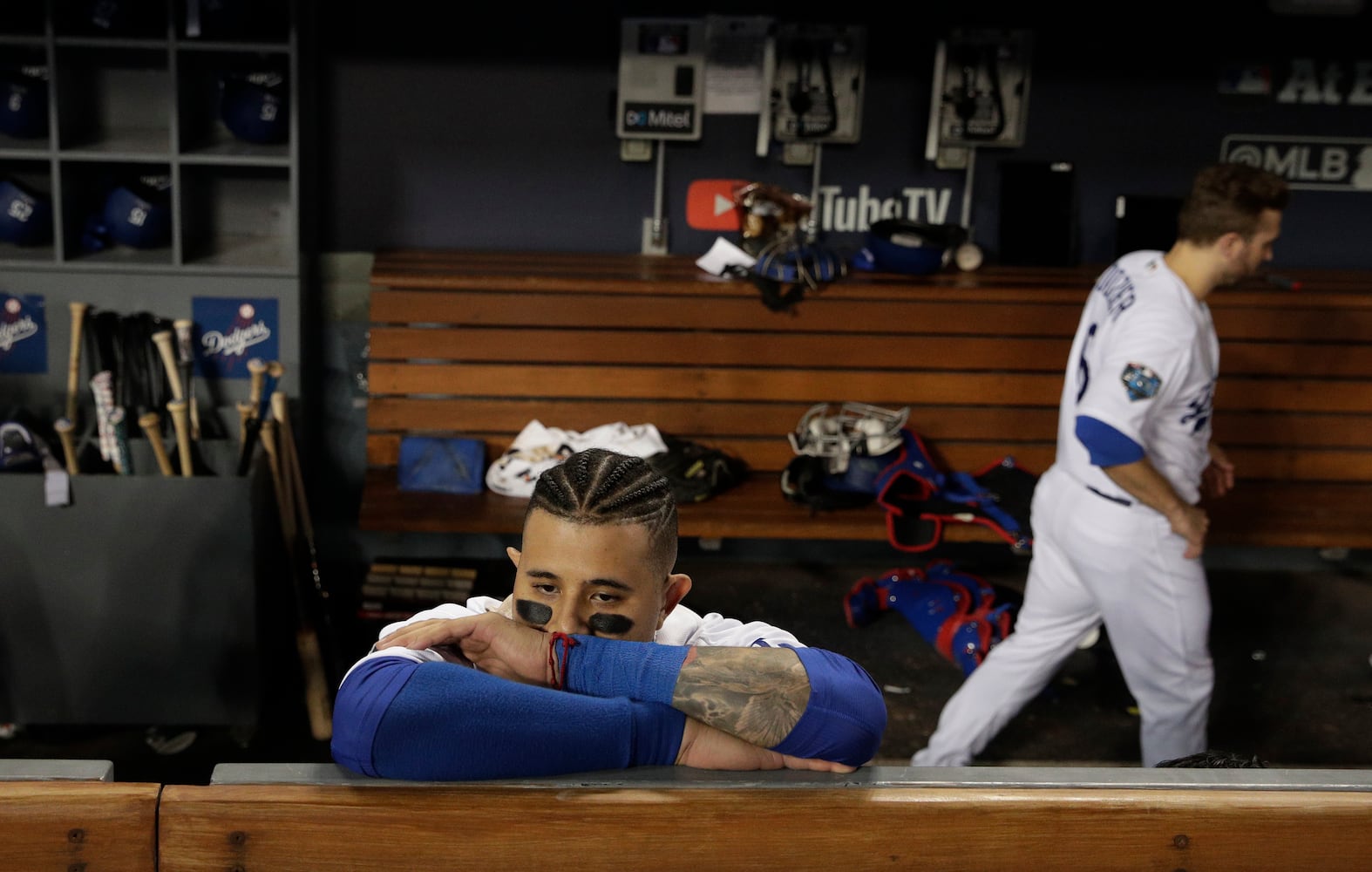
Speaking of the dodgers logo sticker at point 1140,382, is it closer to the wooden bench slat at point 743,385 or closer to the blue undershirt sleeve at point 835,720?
the blue undershirt sleeve at point 835,720

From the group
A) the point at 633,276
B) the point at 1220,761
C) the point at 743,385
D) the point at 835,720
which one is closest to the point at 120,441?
the point at 633,276

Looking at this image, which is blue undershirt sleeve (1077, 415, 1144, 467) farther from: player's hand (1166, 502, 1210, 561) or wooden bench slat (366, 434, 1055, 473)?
wooden bench slat (366, 434, 1055, 473)

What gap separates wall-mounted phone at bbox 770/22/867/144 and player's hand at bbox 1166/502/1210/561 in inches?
112

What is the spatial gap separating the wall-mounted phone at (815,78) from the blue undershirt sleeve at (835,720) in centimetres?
437

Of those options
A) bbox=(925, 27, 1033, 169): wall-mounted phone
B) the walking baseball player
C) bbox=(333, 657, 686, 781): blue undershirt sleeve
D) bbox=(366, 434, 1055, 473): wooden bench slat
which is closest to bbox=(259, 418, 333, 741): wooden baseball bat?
bbox=(366, 434, 1055, 473): wooden bench slat

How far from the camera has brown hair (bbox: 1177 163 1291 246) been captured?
3.43 meters

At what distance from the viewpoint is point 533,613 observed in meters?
1.73

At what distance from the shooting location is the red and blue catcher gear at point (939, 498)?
5.11m

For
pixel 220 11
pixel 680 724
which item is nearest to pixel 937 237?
pixel 220 11

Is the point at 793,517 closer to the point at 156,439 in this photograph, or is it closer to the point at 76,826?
the point at 156,439

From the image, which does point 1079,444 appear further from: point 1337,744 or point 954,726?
point 1337,744

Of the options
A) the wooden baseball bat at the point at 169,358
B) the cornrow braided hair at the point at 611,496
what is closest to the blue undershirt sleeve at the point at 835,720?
the cornrow braided hair at the point at 611,496

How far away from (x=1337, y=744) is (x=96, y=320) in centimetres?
469

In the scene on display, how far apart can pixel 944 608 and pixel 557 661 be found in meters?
3.34
